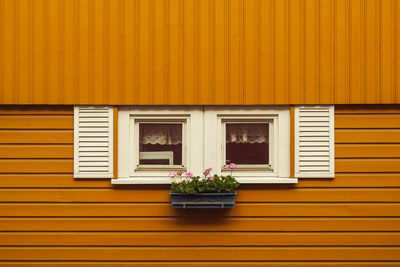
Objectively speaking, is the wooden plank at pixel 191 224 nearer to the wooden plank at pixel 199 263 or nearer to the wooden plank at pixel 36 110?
the wooden plank at pixel 199 263

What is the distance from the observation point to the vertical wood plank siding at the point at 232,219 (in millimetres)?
4680

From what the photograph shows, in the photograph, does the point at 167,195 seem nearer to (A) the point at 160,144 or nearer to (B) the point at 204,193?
(B) the point at 204,193

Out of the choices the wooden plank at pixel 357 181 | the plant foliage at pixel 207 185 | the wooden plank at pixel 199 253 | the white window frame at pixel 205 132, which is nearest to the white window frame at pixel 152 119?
the white window frame at pixel 205 132

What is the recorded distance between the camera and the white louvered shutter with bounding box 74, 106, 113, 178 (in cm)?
470

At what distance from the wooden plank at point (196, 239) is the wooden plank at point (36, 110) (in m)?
1.29

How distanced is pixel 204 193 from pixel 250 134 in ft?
2.80

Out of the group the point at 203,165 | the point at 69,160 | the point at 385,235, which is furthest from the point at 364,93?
the point at 69,160

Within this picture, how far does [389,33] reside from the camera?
4.68m

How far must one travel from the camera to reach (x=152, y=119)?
15.7 feet

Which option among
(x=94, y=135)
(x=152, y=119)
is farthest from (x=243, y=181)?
(x=94, y=135)

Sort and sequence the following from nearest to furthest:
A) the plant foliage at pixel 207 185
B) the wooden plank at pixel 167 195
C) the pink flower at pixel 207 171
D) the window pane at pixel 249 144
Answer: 1. the plant foliage at pixel 207 185
2. the pink flower at pixel 207 171
3. the wooden plank at pixel 167 195
4. the window pane at pixel 249 144

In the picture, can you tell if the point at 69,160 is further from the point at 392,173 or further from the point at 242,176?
the point at 392,173

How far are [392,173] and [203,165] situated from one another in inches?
79.6

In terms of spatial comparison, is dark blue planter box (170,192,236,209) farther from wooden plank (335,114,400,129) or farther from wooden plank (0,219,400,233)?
wooden plank (335,114,400,129)
